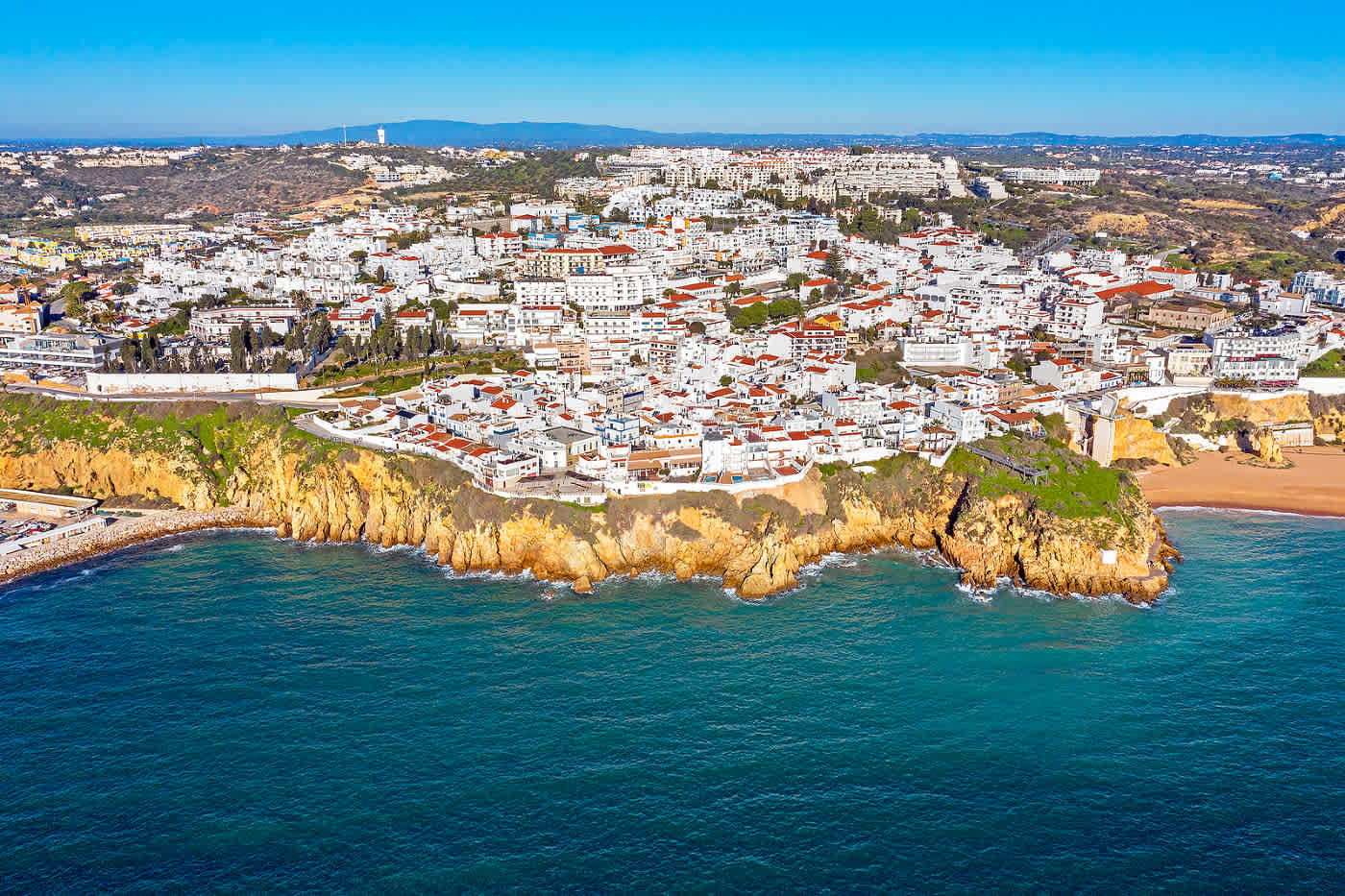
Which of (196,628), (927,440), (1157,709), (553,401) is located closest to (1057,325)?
(927,440)

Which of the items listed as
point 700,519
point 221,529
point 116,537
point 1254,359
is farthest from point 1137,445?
point 116,537

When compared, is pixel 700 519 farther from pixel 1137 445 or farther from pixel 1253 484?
pixel 1253 484

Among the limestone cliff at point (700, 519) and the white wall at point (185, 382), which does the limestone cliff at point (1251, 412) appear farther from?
the white wall at point (185, 382)

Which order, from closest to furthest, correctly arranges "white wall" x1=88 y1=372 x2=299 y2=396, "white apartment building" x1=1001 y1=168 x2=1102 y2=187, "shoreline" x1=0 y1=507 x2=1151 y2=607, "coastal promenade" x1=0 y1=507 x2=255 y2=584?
"shoreline" x1=0 y1=507 x2=1151 y2=607 → "coastal promenade" x1=0 y1=507 x2=255 y2=584 → "white wall" x1=88 y1=372 x2=299 y2=396 → "white apartment building" x1=1001 y1=168 x2=1102 y2=187

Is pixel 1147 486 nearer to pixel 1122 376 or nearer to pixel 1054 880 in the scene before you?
pixel 1122 376

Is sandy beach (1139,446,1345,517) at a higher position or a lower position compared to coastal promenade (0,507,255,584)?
higher

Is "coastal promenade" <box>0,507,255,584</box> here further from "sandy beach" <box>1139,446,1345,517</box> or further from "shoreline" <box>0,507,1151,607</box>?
"sandy beach" <box>1139,446,1345,517</box>

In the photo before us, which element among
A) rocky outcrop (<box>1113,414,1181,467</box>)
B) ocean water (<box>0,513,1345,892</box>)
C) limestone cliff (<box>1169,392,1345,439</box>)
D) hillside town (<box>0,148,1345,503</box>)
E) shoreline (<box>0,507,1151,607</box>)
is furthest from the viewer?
limestone cliff (<box>1169,392,1345,439</box>)

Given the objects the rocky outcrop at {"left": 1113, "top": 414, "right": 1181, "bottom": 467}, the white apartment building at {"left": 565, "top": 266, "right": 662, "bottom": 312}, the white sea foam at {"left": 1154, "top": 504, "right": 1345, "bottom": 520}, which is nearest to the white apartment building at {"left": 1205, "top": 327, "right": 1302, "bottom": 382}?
the rocky outcrop at {"left": 1113, "top": 414, "right": 1181, "bottom": 467}
